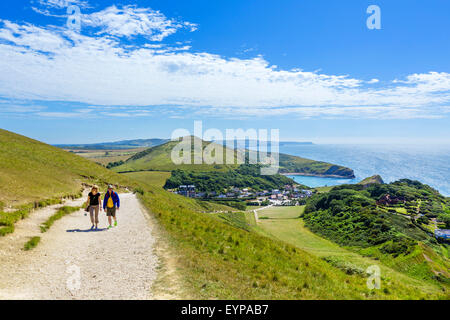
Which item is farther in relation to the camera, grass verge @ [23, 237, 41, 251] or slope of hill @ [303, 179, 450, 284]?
slope of hill @ [303, 179, 450, 284]

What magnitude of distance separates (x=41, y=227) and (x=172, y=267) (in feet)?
34.6

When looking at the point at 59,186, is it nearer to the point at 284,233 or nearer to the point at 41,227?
the point at 41,227

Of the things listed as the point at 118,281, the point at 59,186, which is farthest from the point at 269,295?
the point at 59,186

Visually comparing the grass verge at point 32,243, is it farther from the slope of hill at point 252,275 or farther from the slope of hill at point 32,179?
the slope of hill at point 32,179

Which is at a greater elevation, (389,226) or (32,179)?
(32,179)

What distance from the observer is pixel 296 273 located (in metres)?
11.7

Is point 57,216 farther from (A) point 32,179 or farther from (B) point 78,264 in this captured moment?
(A) point 32,179

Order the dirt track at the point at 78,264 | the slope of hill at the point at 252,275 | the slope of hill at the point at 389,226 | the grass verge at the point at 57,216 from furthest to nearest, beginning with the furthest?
the slope of hill at the point at 389,226
the grass verge at the point at 57,216
the slope of hill at the point at 252,275
the dirt track at the point at 78,264

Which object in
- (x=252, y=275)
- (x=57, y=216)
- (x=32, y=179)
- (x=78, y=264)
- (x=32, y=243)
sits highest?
(x=32, y=179)

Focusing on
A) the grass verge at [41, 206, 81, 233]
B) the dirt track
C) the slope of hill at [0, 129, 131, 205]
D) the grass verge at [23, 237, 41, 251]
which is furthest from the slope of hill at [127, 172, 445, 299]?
the slope of hill at [0, 129, 131, 205]

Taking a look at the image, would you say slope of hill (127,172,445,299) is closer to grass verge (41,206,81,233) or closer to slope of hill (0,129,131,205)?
grass verge (41,206,81,233)

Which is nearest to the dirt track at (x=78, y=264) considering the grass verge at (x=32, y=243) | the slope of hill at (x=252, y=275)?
the grass verge at (x=32, y=243)

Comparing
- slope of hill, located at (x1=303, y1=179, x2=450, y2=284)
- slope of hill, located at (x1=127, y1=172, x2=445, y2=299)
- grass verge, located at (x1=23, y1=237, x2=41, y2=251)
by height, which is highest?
grass verge, located at (x1=23, y1=237, x2=41, y2=251)

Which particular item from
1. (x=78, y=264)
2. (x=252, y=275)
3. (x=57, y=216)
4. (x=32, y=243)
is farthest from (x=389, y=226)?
(x=32, y=243)
